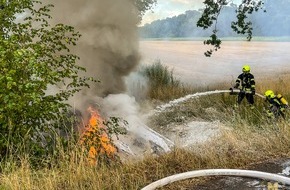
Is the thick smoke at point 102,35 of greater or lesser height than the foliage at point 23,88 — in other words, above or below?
above

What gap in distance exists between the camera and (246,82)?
34.6 feet

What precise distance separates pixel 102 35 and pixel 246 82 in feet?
18.4

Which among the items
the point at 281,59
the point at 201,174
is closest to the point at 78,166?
the point at 201,174

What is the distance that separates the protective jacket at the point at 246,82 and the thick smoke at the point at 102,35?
4.96m

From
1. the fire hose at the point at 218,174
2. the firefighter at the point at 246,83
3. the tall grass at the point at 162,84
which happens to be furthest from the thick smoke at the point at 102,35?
the fire hose at the point at 218,174

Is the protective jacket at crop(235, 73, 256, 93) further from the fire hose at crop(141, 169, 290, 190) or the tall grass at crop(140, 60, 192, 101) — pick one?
the fire hose at crop(141, 169, 290, 190)

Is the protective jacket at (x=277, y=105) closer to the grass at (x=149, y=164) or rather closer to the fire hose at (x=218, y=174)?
the grass at (x=149, y=164)

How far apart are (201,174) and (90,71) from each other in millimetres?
10138

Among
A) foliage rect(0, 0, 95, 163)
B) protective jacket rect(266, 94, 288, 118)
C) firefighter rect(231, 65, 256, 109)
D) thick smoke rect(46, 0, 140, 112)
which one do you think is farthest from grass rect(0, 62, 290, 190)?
thick smoke rect(46, 0, 140, 112)

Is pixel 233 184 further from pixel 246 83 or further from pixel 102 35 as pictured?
pixel 102 35

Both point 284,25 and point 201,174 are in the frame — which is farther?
point 284,25

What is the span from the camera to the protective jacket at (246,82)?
34.1 ft

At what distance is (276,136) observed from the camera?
5500 millimetres

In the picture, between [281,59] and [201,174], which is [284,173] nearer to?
[201,174]
